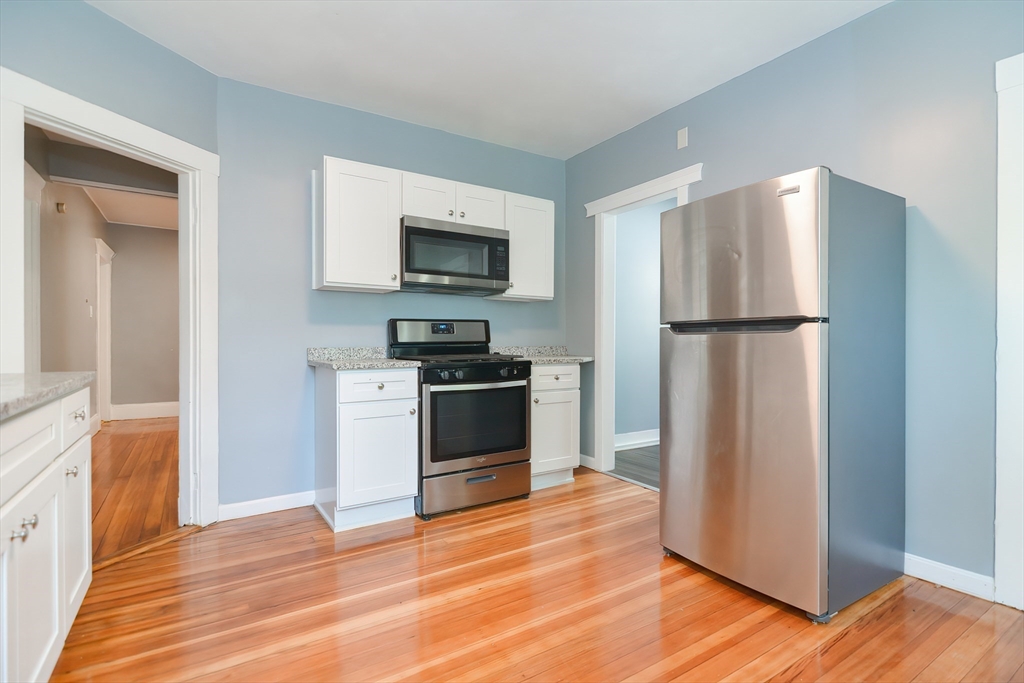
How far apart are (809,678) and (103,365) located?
756 cm

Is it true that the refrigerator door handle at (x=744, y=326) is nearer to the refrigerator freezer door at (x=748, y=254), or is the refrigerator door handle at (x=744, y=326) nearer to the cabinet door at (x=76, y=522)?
the refrigerator freezer door at (x=748, y=254)

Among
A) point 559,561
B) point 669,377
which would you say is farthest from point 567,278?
point 559,561

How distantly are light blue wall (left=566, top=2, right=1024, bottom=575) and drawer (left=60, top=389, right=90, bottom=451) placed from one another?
3162mm

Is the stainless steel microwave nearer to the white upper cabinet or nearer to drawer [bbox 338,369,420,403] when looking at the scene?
the white upper cabinet

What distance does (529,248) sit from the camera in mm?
3641

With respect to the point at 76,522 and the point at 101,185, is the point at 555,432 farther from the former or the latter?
the point at 101,185

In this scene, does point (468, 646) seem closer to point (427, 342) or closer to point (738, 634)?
point (738, 634)

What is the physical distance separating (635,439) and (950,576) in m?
2.78

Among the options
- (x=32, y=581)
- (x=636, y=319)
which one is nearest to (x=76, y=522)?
(x=32, y=581)

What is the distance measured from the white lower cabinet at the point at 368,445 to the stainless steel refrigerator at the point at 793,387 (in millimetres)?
1441

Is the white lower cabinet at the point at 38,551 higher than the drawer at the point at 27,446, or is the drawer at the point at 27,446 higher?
the drawer at the point at 27,446

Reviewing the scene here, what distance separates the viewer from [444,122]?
3441mm

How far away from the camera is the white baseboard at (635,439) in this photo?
4.62 m

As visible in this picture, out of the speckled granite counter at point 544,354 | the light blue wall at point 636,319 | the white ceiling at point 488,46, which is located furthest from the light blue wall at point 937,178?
the light blue wall at point 636,319
